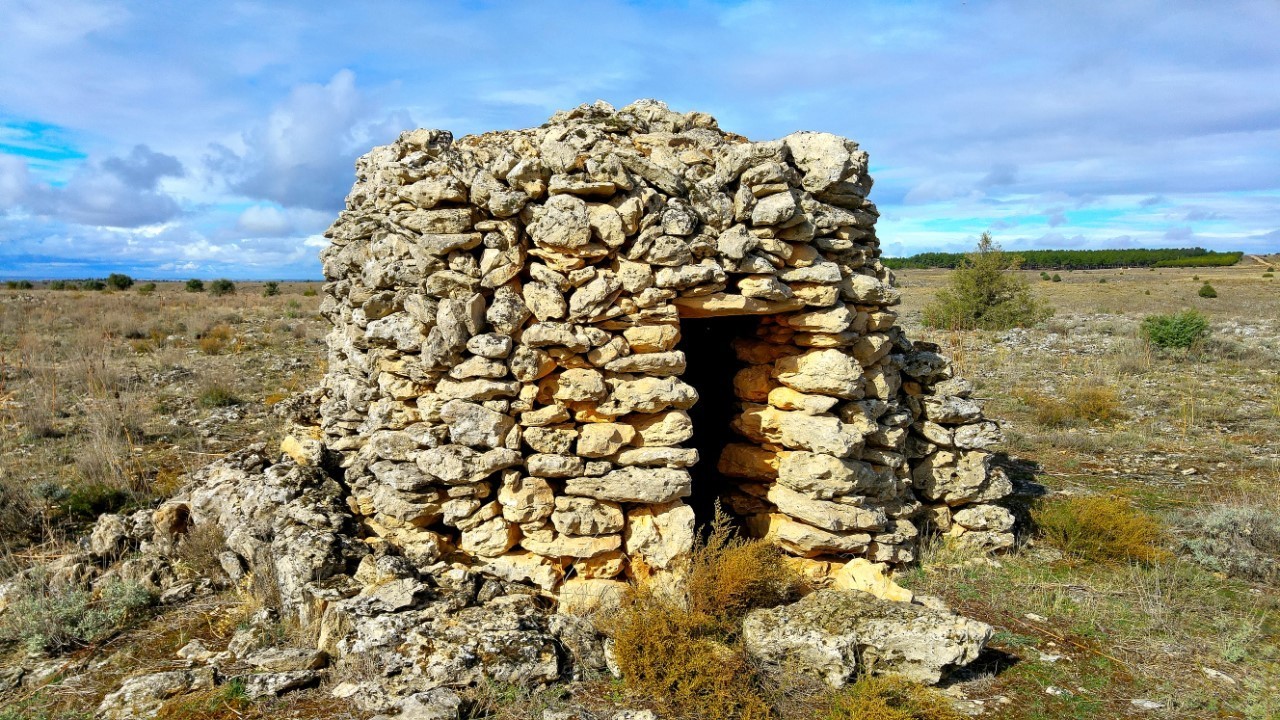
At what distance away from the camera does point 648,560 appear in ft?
17.0

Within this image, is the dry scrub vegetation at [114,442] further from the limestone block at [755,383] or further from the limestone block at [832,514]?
the limestone block at [755,383]

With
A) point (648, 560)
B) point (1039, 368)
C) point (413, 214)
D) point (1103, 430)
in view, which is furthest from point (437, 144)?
point (1039, 368)

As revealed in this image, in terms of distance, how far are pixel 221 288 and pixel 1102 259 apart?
90892 millimetres

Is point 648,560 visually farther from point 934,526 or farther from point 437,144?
point 437,144

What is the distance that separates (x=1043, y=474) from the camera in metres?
8.82

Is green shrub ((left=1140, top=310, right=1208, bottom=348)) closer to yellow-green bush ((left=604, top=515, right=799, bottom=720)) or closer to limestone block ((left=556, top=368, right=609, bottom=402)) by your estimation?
yellow-green bush ((left=604, top=515, right=799, bottom=720))

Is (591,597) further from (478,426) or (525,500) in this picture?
(478,426)

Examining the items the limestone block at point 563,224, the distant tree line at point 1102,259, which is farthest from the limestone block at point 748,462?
the distant tree line at point 1102,259

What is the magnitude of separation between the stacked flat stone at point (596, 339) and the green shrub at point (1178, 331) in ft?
47.3

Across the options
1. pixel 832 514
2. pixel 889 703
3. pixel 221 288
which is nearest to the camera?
pixel 889 703

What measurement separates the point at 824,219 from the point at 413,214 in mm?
3292

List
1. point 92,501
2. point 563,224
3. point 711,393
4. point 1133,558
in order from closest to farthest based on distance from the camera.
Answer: point 563,224
point 1133,558
point 92,501
point 711,393

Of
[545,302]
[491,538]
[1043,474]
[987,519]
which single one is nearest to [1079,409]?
[1043,474]

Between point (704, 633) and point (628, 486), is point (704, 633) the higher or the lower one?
the lower one
